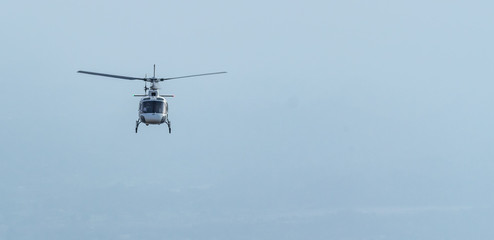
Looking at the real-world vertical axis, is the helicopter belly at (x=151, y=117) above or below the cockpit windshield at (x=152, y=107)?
below

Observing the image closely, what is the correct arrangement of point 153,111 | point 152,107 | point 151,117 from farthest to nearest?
1. point 152,107
2. point 153,111
3. point 151,117

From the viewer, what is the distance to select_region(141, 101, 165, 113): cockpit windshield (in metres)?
86.1

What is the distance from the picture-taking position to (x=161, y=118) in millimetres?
86312

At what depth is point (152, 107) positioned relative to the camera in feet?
283

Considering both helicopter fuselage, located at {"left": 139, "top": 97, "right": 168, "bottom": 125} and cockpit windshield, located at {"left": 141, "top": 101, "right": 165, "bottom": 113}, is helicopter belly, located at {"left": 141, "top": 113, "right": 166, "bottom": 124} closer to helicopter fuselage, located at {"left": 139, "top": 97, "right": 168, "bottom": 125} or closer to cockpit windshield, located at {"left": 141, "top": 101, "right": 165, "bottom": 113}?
helicopter fuselage, located at {"left": 139, "top": 97, "right": 168, "bottom": 125}

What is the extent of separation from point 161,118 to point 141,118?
196cm

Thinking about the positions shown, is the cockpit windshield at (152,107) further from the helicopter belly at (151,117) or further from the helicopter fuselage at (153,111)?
the helicopter belly at (151,117)

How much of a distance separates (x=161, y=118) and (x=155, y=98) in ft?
8.53

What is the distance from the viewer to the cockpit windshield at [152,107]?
8612cm

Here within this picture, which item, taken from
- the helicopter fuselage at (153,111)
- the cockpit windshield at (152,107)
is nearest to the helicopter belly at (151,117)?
the helicopter fuselage at (153,111)

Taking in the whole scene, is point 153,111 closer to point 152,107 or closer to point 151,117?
point 152,107

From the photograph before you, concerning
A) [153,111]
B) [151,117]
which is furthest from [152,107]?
[151,117]

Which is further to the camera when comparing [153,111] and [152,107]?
[152,107]

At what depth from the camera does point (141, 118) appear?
86375 millimetres
